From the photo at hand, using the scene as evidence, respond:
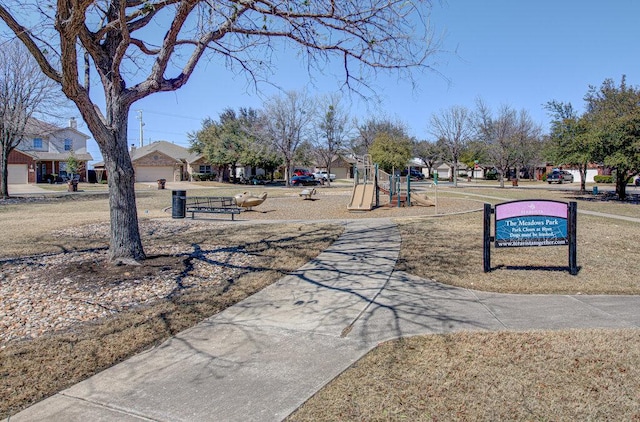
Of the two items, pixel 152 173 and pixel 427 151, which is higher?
pixel 427 151

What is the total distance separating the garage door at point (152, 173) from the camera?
5988 cm

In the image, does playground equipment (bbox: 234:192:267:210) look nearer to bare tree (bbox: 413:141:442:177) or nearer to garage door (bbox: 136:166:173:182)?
garage door (bbox: 136:166:173:182)

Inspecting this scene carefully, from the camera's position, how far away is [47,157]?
56844 millimetres

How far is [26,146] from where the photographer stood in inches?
1962

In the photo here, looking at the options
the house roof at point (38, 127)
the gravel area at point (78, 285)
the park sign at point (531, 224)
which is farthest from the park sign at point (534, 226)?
the house roof at point (38, 127)

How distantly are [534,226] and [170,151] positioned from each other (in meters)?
64.2

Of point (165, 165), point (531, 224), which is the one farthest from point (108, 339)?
point (165, 165)

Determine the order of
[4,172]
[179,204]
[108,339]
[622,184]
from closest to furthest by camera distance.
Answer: [108,339]
[179,204]
[622,184]
[4,172]

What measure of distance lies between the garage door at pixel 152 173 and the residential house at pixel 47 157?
21.5 feet

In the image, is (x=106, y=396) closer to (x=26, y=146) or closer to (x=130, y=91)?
(x=130, y=91)

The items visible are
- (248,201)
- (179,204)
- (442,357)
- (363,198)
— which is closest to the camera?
(442,357)

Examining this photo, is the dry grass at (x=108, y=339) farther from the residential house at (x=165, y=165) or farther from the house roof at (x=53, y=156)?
the house roof at (x=53, y=156)

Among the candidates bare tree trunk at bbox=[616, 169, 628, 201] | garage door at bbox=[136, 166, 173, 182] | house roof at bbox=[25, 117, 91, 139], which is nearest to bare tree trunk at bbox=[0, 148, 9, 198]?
house roof at bbox=[25, 117, 91, 139]

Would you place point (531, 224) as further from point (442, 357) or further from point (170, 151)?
point (170, 151)
